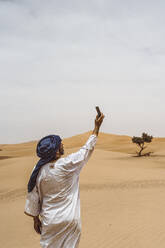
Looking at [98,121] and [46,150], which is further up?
[98,121]

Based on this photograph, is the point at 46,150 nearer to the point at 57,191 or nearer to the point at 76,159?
the point at 76,159

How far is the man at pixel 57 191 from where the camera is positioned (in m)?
2.83

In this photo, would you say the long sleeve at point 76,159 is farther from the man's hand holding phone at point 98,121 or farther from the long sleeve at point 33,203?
the long sleeve at point 33,203

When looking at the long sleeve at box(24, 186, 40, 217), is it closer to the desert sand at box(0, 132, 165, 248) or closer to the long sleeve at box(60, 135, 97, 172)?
the long sleeve at box(60, 135, 97, 172)

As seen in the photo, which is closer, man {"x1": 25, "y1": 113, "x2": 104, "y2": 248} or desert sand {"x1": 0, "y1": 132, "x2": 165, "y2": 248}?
man {"x1": 25, "y1": 113, "x2": 104, "y2": 248}

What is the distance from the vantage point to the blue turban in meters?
2.85

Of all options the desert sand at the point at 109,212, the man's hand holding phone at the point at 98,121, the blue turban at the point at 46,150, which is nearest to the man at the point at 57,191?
the blue turban at the point at 46,150

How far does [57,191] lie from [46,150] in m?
0.38

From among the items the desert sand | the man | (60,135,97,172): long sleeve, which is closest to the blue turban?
the man

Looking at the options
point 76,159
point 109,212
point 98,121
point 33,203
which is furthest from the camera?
point 109,212

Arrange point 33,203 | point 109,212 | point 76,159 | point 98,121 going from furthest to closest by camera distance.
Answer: point 109,212, point 98,121, point 33,203, point 76,159

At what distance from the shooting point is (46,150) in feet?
9.34

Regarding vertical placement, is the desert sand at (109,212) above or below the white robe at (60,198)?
below

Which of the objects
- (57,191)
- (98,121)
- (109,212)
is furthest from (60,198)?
(109,212)
